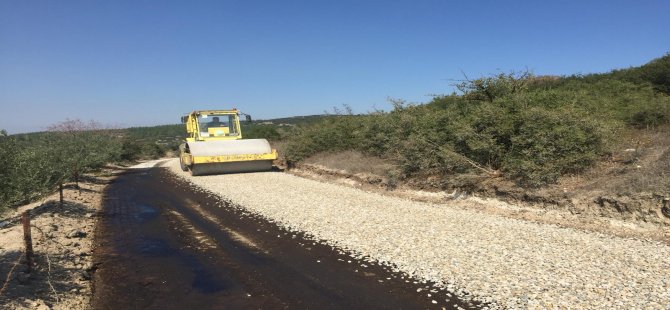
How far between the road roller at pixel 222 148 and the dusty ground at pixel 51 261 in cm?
807

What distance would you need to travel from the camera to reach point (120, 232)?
950 centimetres

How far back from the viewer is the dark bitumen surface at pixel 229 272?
18.3 feet

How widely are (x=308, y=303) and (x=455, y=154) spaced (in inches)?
337

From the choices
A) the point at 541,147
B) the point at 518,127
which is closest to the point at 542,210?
the point at 541,147

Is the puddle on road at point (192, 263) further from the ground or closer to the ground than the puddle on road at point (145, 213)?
closer to the ground

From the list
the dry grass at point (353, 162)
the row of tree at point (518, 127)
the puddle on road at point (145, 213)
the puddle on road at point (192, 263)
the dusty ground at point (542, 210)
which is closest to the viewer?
the puddle on road at point (192, 263)

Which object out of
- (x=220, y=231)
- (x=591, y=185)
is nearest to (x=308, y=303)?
(x=220, y=231)

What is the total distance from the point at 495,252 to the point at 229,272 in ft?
15.1

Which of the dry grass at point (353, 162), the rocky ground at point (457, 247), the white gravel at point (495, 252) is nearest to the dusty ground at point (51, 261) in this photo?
the rocky ground at point (457, 247)

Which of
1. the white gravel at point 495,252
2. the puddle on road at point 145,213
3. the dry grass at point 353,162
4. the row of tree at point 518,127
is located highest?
the row of tree at point 518,127

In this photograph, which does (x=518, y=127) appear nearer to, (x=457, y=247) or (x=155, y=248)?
(x=457, y=247)

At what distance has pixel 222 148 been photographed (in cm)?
1983

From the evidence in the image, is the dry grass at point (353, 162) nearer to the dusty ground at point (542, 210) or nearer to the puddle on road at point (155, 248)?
the dusty ground at point (542, 210)

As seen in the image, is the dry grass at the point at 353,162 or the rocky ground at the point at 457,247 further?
the dry grass at the point at 353,162
